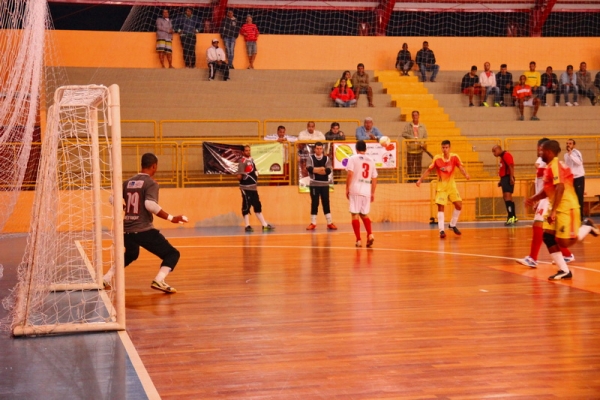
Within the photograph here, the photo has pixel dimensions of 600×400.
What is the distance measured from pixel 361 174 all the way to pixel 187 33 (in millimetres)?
12525

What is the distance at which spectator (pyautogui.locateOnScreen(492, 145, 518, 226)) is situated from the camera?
63.2ft

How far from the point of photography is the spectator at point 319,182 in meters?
18.5

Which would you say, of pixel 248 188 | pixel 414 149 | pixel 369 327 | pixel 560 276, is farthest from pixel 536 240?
pixel 414 149

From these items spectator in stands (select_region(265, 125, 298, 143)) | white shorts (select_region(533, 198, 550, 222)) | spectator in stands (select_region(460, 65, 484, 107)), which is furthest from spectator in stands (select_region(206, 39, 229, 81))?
white shorts (select_region(533, 198, 550, 222))

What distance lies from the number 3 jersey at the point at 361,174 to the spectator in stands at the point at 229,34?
1157cm

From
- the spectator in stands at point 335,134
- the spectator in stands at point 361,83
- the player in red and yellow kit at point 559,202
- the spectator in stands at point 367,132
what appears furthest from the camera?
the spectator in stands at point 361,83

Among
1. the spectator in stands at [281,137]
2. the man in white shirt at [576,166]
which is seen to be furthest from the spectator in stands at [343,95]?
the man in white shirt at [576,166]

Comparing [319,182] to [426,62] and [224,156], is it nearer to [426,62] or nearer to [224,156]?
[224,156]

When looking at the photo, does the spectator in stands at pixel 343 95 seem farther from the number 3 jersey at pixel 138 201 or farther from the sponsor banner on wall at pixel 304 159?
the number 3 jersey at pixel 138 201

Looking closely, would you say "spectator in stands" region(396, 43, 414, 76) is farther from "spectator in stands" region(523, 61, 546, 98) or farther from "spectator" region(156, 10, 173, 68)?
"spectator" region(156, 10, 173, 68)

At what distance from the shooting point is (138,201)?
29.6 feet

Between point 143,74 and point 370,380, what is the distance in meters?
20.1

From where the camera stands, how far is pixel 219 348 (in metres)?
6.39

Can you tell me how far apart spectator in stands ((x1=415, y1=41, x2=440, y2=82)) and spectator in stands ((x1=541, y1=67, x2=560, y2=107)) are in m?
3.60
